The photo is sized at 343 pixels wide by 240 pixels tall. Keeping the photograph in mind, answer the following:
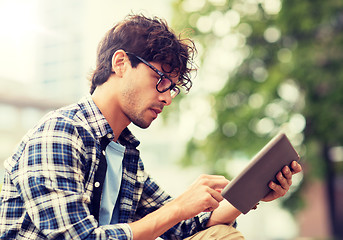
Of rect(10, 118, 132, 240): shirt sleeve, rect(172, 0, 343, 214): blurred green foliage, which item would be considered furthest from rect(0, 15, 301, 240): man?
rect(172, 0, 343, 214): blurred green foliage

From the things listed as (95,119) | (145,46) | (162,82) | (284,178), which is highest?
(145,46)

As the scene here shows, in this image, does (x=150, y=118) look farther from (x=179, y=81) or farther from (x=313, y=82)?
(x=313, y=82)

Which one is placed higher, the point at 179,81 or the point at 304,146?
the point at 179,81

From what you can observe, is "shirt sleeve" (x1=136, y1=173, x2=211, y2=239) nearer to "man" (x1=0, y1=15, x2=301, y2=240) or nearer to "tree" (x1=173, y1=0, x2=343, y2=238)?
"man" (x1=0, y1=15, x2=301, y2=240)

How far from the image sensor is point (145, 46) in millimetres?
1714

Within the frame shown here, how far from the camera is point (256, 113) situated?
7.21m

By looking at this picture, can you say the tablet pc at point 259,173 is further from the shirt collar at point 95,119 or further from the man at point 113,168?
the shirt collar at point 95,119

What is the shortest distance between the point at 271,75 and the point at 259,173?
5.95 metres

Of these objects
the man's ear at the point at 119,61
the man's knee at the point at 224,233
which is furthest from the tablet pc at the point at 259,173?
the man's ear at the point at 119,61

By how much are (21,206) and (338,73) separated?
6.89m

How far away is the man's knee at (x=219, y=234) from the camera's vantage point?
1.69 m

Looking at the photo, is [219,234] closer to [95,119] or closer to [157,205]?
[157,205]

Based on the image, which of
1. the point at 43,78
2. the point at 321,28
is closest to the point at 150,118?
the point at 321,28

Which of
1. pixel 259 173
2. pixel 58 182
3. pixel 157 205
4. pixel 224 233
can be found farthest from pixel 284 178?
pixel 58 182
